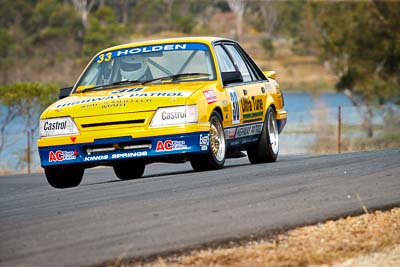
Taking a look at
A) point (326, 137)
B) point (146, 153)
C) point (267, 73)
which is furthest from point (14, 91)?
point (146, 153)

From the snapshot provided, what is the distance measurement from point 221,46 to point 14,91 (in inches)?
867

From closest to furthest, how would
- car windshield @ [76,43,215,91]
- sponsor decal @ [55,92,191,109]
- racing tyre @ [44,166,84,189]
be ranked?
sponsor decal @ [55,92,191,109]
racing tyre @ [44,166,84,189]
car windshield @ [76,43,215,91]

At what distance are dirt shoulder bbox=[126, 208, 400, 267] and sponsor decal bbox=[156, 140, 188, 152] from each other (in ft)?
12.2

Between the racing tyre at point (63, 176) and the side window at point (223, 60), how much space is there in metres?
2.01

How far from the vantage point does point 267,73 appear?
1499cm

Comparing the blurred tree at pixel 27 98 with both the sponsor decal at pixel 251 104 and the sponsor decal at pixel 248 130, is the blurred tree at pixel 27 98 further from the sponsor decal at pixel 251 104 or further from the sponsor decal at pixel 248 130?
the sponsor decal at pixel 248 130

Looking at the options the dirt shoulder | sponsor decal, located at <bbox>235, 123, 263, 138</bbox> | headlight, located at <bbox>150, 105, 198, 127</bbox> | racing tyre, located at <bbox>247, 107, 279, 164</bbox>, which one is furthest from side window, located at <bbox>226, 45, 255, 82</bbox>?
the dirt shoulder

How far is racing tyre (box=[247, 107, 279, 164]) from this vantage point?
13945mm

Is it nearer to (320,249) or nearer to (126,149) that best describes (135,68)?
(126,149)

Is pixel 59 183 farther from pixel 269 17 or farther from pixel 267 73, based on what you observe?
pixel 269 17

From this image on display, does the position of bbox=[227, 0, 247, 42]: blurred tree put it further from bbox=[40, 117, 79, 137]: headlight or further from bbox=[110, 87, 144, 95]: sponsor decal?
bbox=[40, 117, 79, 137]: headlight

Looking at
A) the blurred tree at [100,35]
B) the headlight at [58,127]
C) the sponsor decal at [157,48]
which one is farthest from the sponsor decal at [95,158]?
the blurred tree at [100,35]

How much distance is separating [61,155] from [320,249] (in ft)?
17.1

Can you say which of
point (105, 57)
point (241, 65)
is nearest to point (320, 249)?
point (105, 57)
